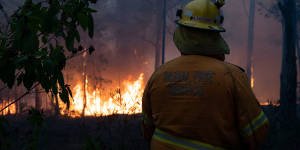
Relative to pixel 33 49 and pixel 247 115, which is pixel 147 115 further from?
pixel 33 49

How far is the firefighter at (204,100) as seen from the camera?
1979mm

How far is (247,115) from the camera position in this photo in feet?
6.49

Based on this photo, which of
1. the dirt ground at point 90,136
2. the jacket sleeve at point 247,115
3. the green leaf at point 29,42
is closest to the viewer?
the green leaf at point 29,42

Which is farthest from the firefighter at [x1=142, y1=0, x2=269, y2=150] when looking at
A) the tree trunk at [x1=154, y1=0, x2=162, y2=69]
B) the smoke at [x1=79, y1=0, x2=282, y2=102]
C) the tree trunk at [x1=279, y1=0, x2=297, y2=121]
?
the tree trunk at [x1=154, y1=0, x2=162, y2=69]

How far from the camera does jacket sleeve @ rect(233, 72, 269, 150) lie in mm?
1973

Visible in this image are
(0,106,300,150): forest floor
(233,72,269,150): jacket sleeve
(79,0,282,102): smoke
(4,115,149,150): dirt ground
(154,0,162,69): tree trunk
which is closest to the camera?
(233,72,269,150): jacket sleeve

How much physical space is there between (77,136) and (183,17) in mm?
7244

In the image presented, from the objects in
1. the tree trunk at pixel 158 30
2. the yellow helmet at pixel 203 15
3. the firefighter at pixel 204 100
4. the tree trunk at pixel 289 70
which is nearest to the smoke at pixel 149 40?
the tree trunk at pixel 158 30

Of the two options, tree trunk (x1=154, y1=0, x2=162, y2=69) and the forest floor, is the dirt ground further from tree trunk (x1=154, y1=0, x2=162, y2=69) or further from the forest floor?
tree trunk (x1=154, y1=0, x2=162, y2=69)

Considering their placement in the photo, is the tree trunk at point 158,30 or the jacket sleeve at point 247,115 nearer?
the jacket sleeve at point 247,115

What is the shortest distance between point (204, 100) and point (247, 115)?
309mm

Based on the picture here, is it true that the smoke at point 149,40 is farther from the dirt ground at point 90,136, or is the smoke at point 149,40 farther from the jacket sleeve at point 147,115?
the jacket sleeve at point 147,115

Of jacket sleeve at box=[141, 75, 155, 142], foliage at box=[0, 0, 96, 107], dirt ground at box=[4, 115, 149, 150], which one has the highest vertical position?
foliage at box=[0, 0, 96, 107]

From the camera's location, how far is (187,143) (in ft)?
6.70
